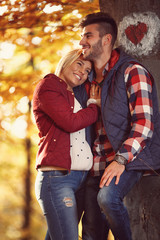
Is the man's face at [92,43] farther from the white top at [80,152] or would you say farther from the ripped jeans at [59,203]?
the ripped jeans at [59,203]

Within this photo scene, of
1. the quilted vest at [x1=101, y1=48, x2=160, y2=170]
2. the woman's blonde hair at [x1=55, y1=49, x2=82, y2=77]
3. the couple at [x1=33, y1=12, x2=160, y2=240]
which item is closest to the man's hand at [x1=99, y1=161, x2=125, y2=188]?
the couple at [x1=33, y1=12, x2=160, y2=240]

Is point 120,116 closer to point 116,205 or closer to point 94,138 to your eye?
point 94,138

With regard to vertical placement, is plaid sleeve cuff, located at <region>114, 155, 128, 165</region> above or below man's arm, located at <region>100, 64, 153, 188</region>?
below

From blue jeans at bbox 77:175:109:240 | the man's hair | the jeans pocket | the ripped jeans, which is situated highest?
the man's hair

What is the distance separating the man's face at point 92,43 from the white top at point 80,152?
0.77m

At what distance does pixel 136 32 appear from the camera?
3.01 meters

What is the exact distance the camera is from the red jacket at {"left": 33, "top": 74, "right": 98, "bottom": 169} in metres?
2.54

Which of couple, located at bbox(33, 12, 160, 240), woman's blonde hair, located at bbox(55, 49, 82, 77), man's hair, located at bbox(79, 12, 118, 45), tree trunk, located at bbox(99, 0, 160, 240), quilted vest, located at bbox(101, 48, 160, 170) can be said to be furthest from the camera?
man's hair, located at bbox(79, 12, 118, 45)

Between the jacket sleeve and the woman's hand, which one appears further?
the woman's hand

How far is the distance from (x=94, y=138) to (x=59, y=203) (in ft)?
2.43

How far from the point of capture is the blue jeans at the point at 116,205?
2.35 meters

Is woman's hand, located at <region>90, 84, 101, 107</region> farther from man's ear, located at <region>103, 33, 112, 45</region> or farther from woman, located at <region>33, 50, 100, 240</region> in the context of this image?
man's ear, located at <region>103, 33, 112, 45</region>

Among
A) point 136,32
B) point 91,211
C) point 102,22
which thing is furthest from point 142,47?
point 91,211

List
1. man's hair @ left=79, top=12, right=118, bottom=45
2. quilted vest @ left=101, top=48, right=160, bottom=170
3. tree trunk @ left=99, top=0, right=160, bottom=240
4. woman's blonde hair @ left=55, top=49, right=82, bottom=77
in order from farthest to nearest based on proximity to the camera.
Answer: man's hair @ left=79, top=12, right=118, bottom=45, woman's blonde hair @ left=55, top=49, right=82, bottom=77, tree trunk @ left=99, top=0, right=160, bottom=240, quilted vest @ left=101, top=48, right=160, bottom=170
